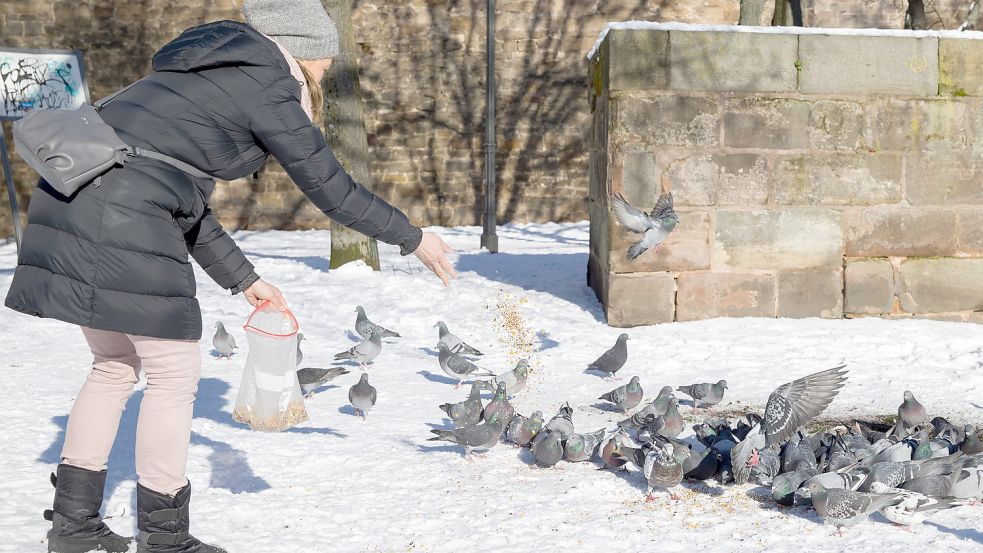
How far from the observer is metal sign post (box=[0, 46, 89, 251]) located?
37.1ft

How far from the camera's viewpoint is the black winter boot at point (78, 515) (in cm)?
309

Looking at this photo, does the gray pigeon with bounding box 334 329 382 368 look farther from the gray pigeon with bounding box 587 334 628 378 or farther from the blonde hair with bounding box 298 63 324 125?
the blonde hair with bounding box 298 63 324 125

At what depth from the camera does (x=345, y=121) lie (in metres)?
9.65

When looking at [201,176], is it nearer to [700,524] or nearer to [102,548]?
[102,548]

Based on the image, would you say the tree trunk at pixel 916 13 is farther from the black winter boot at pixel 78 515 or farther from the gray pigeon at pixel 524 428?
the black winter boot at pixel 78 515

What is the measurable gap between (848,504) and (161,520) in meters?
2.47

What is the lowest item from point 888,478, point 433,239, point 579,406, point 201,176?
point 579,406

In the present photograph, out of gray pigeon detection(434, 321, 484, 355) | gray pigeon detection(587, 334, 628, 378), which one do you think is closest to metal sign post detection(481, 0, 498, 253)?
gray pigeon detection(434, 321, 484, 355)

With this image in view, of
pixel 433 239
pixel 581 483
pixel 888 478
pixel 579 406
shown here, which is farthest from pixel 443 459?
pixel 888 478

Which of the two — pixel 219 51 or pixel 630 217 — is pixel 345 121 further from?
pixel 219 51

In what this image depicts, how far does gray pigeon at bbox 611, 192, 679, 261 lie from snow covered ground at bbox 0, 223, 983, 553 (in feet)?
2.32

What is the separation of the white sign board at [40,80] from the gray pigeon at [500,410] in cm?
831

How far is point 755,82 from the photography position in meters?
7.32

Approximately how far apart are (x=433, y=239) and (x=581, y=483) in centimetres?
156
